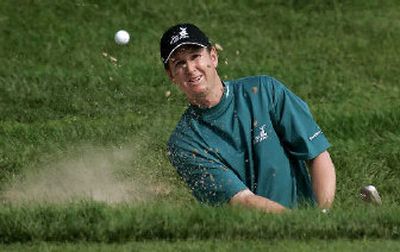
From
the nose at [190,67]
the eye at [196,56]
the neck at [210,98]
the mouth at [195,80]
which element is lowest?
the neck at [210,98]

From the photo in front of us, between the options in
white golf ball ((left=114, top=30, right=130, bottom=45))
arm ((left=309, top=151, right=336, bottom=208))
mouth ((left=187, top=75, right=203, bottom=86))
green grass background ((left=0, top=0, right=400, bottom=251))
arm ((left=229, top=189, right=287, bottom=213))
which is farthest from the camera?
white golf ball ((left=114, top=30, right=130, bottom=45))

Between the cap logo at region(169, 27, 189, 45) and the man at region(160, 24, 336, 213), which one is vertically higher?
the cap logo at region(169, 27, 189, 45)

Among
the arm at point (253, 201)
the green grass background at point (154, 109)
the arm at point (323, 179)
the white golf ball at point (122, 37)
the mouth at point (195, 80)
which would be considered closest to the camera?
the green grass background at point (154, 109)

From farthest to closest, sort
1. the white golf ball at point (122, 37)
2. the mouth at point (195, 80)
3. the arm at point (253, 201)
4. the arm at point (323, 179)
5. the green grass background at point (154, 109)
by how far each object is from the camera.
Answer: the white golf ball at point (122, 37) → the arm at point (323, 179) → the mouth at point (195, 80) → the arm at point (253, 201) → the green grass background at point (154, 109)

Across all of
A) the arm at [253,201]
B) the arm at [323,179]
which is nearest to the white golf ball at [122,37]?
the arm at [323,179]

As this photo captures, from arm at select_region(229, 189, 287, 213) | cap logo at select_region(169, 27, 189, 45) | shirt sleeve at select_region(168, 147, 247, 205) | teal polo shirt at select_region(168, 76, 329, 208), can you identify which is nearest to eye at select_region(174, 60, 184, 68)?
cap logo at select_region(169, 27, 189, 45)

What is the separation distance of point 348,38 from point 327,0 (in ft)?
4.28

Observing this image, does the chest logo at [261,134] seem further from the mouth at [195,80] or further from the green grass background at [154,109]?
the green grass background at [154,109]

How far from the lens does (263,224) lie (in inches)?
172

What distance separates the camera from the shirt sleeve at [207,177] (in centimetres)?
557

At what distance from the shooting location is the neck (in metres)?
5.62

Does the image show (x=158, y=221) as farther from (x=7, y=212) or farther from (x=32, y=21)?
(x=32, y=21)

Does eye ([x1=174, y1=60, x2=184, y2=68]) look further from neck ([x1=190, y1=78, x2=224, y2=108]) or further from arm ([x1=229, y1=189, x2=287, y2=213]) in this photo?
arm ([x1=229, y1=189, x2=287, y2=213])

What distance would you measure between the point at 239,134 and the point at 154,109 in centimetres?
615
